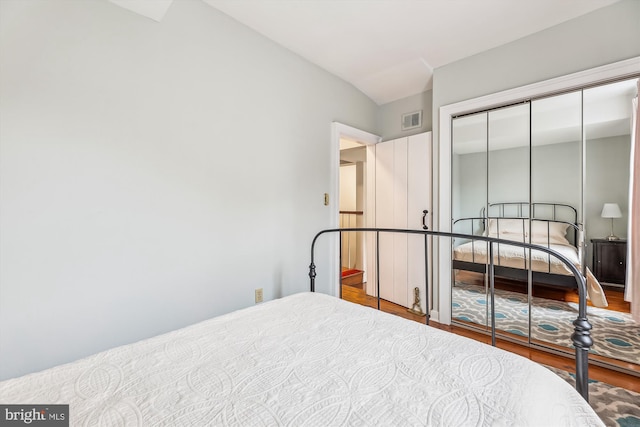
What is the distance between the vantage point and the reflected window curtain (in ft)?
5.78

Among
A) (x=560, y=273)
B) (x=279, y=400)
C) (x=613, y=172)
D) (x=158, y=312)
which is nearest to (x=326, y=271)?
(x=158, y=312)

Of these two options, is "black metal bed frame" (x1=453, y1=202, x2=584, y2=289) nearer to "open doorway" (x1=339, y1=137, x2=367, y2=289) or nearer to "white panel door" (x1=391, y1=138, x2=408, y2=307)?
"white panel door" (x1=391, y1=138, x2=408, y2=307)

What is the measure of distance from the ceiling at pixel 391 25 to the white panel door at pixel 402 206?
797 mm

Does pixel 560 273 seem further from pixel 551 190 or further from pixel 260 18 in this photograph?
pixel 260 18

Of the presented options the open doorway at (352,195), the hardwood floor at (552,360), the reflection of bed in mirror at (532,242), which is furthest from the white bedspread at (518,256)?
the open doorway at (352,195)

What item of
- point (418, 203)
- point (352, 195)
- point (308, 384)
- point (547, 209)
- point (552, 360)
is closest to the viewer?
point (308, 384)

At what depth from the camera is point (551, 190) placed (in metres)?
2.09

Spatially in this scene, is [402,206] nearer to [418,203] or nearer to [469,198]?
[418,203]

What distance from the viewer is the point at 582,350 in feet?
3.20

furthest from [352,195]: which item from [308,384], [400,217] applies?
[308,384]

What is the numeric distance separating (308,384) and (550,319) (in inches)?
91.0

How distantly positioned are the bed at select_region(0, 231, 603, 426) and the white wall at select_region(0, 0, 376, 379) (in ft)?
2.22

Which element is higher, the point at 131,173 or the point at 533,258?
the point at 131,173

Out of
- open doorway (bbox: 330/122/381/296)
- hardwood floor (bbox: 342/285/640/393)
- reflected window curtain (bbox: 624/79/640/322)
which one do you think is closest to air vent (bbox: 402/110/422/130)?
open doorway (bbox: 330/122/381/296)
